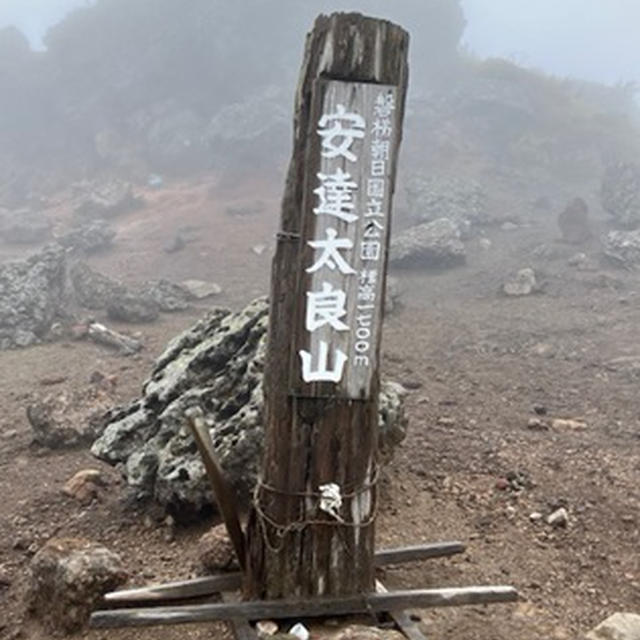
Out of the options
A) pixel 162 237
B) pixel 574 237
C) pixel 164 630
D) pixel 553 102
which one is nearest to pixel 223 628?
pixel 164 630

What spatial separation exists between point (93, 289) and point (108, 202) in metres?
15.0

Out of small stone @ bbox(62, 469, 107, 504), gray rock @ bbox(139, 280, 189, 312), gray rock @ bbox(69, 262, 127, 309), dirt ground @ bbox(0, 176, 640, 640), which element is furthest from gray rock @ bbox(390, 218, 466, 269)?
small stone @ bbox(62, 469, 107, 504)

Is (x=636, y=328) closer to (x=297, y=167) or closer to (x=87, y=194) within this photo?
(x=297, y=167)

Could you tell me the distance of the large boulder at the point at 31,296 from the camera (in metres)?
12.2

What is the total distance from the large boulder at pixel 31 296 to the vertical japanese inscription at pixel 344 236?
31.9ft

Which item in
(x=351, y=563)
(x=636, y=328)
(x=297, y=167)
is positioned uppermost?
(x=297, y=167)

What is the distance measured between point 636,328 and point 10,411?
9545 mm

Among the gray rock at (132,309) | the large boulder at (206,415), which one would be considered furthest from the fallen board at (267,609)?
the gray rock at (132,309)

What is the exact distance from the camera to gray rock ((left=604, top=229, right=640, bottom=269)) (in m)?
16.4

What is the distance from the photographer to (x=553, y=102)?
115 ft

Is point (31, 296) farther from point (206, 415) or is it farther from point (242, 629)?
point (242, 629)

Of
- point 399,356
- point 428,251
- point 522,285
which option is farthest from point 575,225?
point 399,356

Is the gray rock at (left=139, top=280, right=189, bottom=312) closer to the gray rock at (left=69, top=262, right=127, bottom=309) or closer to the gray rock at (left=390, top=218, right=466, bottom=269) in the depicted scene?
the gray rock at (left=69, top=262, right=127, bottom=309)

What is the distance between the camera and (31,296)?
12.9 metres
